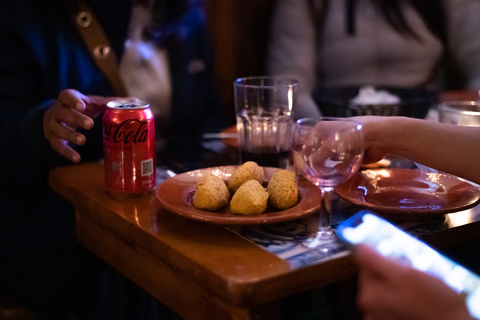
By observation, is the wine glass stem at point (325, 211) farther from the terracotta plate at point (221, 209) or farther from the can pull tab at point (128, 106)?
the can pull tab at point (128, 106)

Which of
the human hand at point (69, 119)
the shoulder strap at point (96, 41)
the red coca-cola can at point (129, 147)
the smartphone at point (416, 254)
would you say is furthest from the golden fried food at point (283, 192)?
the shoulder strap at point (96, 41)

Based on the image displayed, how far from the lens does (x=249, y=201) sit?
80cm

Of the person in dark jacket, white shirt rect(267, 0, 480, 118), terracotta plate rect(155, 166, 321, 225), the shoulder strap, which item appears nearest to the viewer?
terracotta plate rect(155, 166, 321, 225)

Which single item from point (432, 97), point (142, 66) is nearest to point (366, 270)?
point (432, 97)

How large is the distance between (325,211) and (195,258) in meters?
0.22

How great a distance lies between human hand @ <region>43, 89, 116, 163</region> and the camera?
1.03 m

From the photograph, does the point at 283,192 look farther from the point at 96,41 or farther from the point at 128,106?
the point at 96,41

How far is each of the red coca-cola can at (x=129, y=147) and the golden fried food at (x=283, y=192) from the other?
0.77 feet

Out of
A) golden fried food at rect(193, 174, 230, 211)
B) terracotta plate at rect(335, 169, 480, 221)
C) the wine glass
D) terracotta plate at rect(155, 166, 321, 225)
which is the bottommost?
terracotta plate at rect(335, 169, 480, 221)

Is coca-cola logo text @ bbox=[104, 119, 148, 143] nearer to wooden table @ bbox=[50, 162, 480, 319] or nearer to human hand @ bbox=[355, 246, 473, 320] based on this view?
wooden table @ bbox=[50, 162, 480, 319]

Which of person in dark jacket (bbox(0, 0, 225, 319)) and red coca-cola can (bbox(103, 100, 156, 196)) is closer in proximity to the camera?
red coca-cola can (bbox(103, 100, 156, 196))

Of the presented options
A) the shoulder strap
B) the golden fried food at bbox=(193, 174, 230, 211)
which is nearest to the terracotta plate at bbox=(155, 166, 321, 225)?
the golden fried food at bbox=(193, 174, 230, 211)

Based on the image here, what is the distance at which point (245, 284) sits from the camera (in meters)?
0.65

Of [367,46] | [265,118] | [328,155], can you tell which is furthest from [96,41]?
[367,46]
